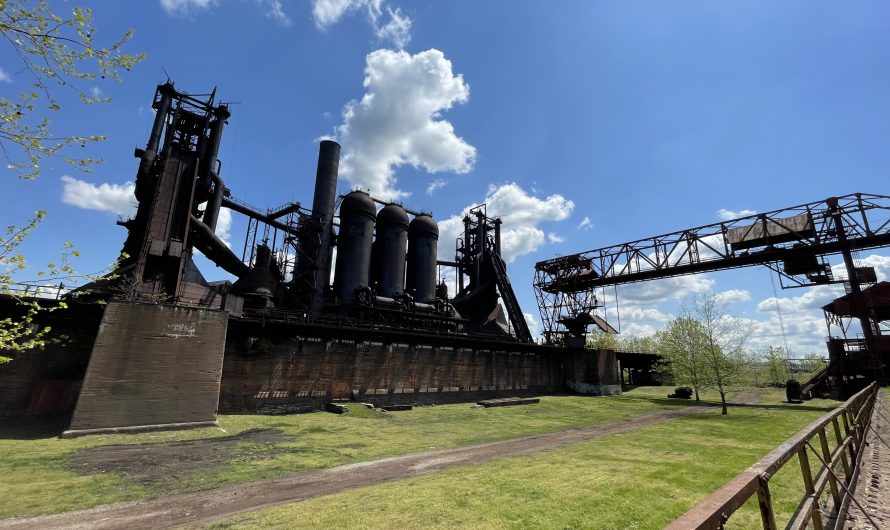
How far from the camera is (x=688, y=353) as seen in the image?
1208 inches

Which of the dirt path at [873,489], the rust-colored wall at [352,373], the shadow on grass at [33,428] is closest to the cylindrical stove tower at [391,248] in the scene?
the rust-colored wall at [352,373]

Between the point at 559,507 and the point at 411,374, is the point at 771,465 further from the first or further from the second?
the point at 411,374

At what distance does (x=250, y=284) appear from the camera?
33562mm

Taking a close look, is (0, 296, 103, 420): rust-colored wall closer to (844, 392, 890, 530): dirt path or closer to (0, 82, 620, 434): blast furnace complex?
(0, 82, 620, 434): blast furnace complex

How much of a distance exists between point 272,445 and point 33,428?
11.2 m

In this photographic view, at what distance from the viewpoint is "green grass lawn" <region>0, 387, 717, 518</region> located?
9.40 meters

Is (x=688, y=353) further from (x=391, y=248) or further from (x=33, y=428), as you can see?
(x=33, y=428)

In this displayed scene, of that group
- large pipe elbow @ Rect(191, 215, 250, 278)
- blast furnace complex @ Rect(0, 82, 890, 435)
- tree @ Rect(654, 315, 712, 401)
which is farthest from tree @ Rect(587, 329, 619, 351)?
large pipe elbow @ Rect(191, 215, 250, 278)

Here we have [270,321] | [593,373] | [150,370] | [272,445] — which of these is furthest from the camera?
[593,373]

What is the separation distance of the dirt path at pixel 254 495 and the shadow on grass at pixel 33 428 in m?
10.7

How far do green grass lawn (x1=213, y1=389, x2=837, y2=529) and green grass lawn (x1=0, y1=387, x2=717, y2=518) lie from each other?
3699mm

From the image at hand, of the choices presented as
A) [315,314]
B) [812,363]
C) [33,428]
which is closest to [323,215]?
[315,314]

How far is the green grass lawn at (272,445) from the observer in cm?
940

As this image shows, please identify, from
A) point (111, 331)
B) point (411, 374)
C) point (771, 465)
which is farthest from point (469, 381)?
point (771, 465)
